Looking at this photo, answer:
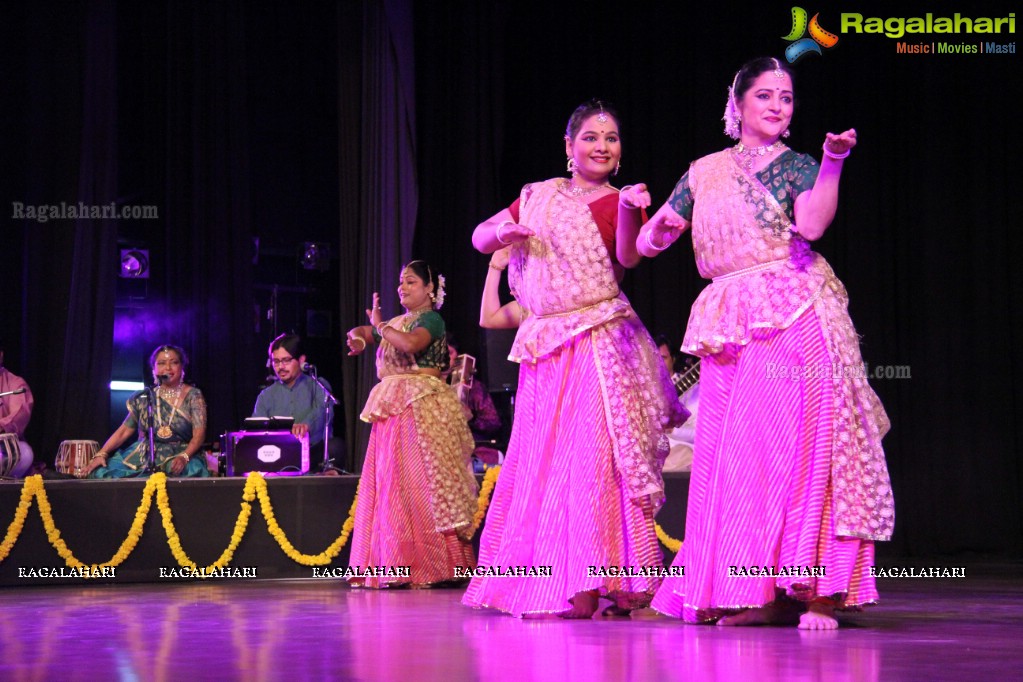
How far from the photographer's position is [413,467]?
575 centimetres

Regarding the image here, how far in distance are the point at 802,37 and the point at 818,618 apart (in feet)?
17.4

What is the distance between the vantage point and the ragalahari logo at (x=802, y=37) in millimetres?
7590

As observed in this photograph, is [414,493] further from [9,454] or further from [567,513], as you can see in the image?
[9,454]

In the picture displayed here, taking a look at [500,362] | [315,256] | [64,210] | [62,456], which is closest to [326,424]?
[500,362]

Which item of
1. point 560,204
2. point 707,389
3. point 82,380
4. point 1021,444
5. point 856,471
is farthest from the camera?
point 82,380

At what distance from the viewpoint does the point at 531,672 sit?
251 centimetres

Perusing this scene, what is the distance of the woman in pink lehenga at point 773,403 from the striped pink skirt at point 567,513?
19 centimetres

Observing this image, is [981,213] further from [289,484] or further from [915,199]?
[289,484]

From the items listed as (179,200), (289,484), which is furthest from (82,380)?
(289,484)

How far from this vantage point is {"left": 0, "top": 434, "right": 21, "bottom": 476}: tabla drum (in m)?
7.37

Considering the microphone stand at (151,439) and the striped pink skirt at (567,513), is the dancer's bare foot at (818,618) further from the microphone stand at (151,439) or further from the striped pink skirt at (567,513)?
the microphone stand at (151,439)

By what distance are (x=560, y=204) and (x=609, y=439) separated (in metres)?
0.80

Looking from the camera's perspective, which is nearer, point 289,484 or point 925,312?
point 289,484

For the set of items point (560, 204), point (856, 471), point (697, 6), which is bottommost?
point (856, 471)
